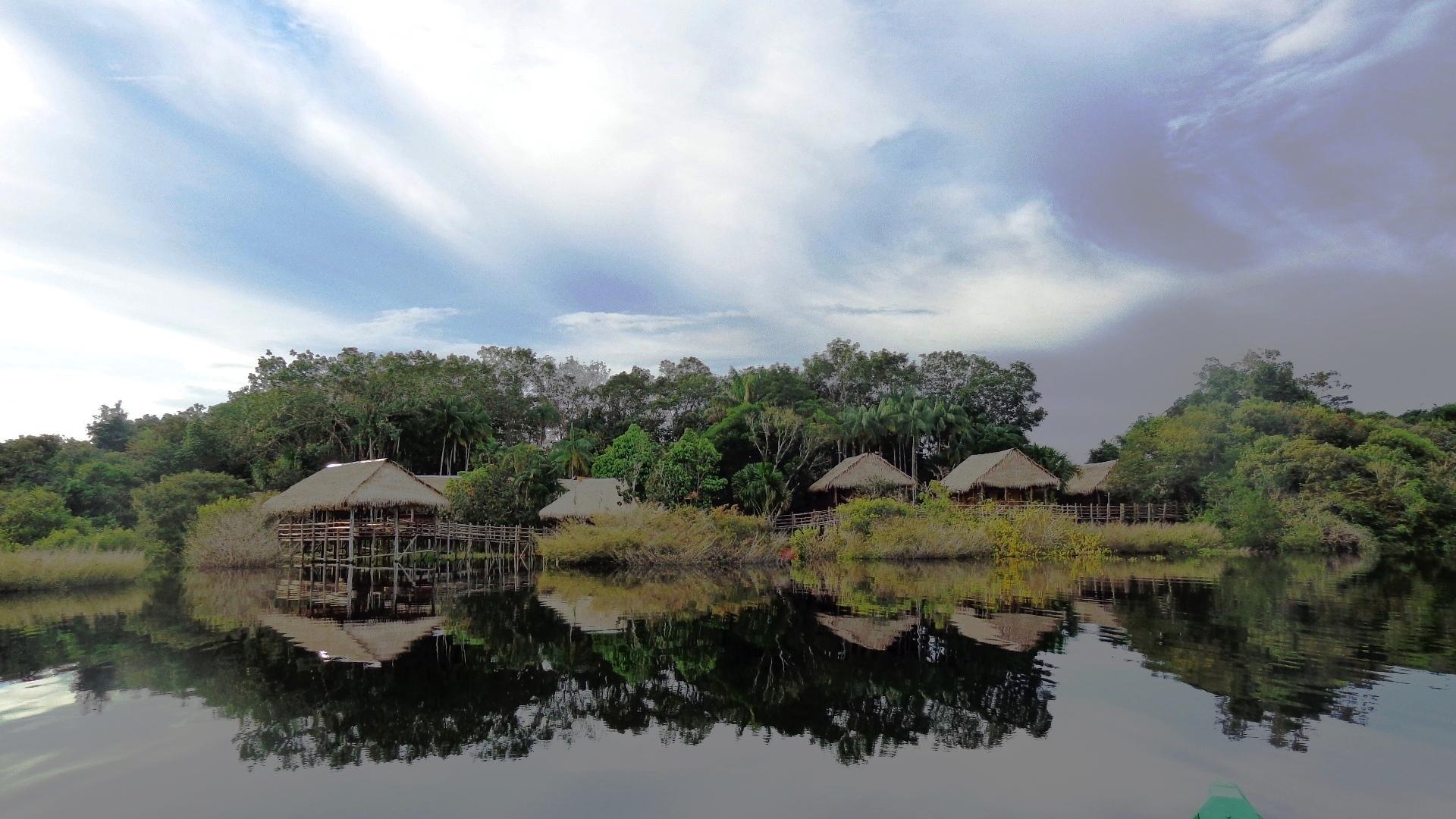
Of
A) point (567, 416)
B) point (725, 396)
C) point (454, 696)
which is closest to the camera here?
point (454, 696)

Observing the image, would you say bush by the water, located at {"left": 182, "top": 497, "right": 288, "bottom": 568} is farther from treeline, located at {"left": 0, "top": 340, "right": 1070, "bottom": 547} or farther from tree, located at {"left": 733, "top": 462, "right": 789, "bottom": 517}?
tree, located at {"left": 733, "top": 462, "right": 789, "bottom": 517}

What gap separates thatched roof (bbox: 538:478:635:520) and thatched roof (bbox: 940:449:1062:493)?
16.0 meters

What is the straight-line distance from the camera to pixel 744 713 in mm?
9523

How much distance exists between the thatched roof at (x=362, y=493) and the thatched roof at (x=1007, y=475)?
79.0 ft

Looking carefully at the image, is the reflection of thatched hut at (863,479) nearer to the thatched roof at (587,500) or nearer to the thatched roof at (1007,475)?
the thatched roof at (1007,475)

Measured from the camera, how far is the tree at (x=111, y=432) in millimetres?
58875

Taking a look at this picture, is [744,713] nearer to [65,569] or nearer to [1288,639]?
[1288,639]

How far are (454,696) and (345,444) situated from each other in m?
38.6

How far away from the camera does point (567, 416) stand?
59.8m

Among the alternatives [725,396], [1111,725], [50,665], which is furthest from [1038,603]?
[725,396]

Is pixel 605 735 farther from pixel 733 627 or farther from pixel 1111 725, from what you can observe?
pixel 733 627

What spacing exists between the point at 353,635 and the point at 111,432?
192ft

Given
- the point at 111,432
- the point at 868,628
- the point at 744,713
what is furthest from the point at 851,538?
the point at 111,432

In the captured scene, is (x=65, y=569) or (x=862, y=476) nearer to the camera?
(x=65, y=569)
